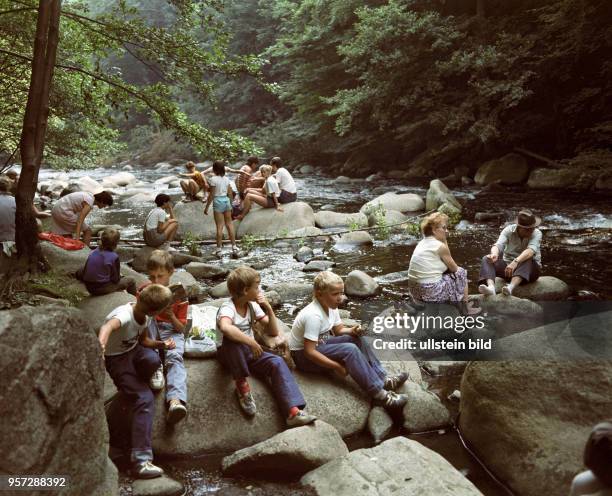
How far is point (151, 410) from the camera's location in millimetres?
3699

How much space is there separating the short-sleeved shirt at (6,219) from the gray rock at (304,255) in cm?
469

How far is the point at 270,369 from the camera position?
4.12m

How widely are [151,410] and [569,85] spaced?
62.0 feet

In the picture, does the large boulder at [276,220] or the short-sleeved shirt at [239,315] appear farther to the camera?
the large boulder at [276,220]

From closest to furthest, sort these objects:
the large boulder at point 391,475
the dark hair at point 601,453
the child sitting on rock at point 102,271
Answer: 1. the dark hair at point 601,453
2. the large boulder at point 391,475
3. the child sitting on rock at point 102,271

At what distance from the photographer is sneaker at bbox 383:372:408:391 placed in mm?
4344

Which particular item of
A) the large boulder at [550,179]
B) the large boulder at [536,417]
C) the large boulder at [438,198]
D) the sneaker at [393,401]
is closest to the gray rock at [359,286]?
the sneaker at [393,401]

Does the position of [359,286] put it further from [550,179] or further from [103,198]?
[550,179]

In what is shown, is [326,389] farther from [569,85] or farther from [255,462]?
[569,85]

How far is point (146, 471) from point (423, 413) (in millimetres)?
2088

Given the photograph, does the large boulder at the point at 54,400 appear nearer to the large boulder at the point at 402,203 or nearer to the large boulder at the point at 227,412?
the large boulder at the point at 227,412

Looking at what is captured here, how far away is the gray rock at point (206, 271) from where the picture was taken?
29.9 ft

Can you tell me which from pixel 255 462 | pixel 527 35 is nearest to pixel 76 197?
pixel 255 462

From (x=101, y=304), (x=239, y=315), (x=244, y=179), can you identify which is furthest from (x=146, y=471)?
(x=244, y=179)
